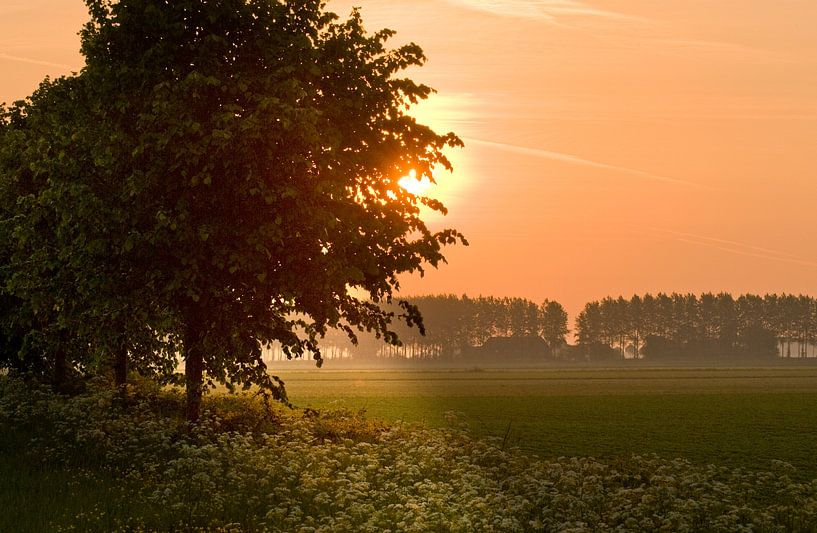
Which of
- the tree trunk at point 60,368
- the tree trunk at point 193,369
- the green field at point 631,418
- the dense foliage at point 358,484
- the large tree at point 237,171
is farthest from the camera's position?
the tree trunk at point 60,368

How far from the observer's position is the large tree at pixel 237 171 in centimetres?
2492

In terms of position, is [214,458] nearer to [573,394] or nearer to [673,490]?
[673,490]

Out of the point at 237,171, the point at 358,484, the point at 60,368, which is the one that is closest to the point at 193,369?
the point at 237,171

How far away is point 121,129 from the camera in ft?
88.2

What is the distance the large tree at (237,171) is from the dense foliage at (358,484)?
345cm

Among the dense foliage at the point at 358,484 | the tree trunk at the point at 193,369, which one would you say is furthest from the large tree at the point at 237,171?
the dense foliage at the point at 358,484

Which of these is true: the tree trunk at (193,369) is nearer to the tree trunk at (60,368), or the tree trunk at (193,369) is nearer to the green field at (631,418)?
the green field at (631,418)

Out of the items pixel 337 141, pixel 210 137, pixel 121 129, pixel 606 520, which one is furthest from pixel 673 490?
pixel 121 129

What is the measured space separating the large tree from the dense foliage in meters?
3.45

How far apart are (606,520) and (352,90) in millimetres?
16406

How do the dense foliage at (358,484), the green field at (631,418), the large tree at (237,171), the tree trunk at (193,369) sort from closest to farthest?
the dense foliage at (358,484)
the large tree at (237,171)
the tree trunk at (193,369)
the green field at (631,418)

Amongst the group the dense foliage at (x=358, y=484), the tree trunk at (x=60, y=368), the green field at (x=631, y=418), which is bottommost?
the green field at (x=631, y=418)

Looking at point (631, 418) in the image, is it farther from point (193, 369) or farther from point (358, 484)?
point (358, 484)

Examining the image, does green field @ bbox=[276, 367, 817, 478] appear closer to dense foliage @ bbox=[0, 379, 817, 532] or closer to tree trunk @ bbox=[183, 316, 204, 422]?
dense foliage @ bbox=[0, 379, 817, 532]
